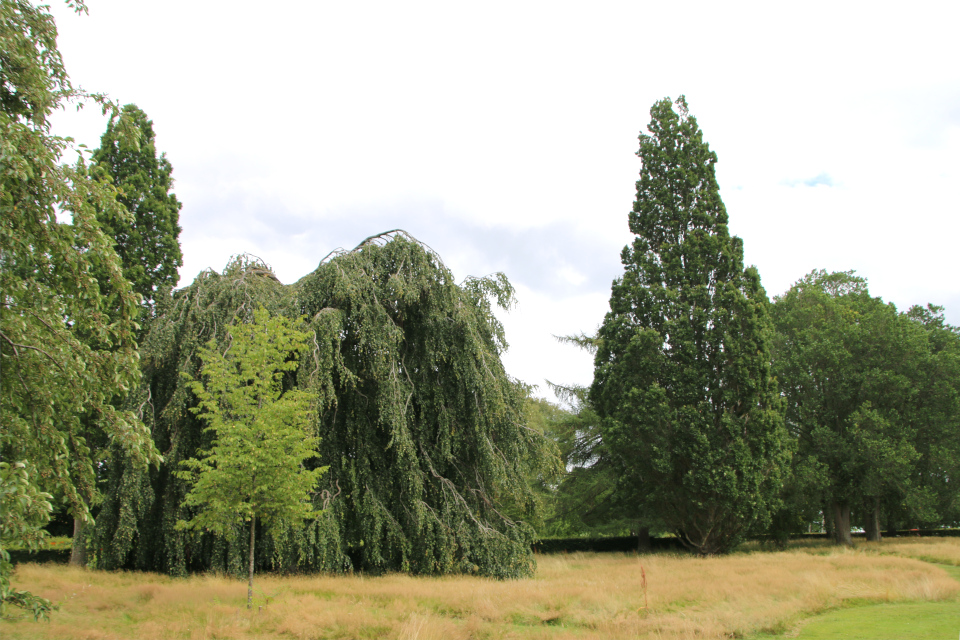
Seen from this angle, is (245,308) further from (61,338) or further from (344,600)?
(61,338)

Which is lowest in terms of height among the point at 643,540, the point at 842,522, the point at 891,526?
the point at 891,526

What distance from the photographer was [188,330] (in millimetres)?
14000

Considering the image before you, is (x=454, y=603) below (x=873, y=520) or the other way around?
the other way around

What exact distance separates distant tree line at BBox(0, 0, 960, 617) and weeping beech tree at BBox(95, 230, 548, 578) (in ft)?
0.23

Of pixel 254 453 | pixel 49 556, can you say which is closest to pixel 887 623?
pixel 254 453

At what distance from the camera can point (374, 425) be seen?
15117mm

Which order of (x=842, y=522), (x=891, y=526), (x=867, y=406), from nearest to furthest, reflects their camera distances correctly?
(x=867, y=406) → (x=842, y=522) → (x=891, y=526)

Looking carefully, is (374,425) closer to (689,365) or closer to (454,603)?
(454,603)

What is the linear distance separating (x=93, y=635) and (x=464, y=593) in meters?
5.70

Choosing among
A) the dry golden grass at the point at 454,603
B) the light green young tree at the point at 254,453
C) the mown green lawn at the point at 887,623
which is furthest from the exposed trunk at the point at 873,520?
the light green young tree at the point at 254,453

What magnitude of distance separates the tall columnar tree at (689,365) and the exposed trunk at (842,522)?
27.0 feet

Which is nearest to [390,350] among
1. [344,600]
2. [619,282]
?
[344,600]

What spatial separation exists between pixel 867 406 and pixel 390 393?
2152cm

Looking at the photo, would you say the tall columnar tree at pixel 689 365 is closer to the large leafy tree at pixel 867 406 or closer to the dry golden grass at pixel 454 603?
the large leafy tree at pixel 867 406
